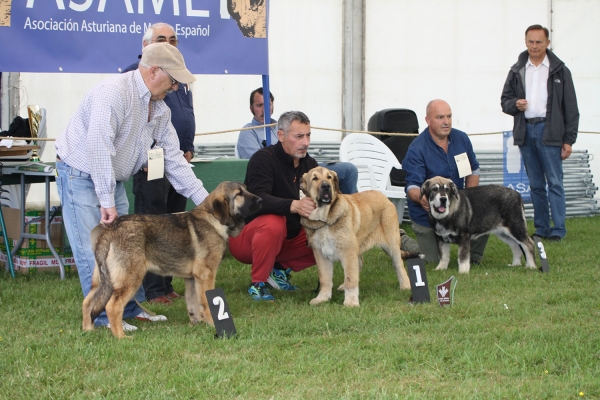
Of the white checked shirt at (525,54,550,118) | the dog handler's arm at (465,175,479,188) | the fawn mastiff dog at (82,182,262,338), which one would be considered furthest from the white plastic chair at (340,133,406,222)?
the fawn mastiff dog at (82,182,262,338)

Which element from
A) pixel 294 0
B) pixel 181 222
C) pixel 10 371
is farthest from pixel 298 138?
pixel 294 0

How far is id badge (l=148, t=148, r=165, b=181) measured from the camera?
494 cm

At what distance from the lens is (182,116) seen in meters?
6.19

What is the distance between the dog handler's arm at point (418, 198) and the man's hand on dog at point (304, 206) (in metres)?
1.87

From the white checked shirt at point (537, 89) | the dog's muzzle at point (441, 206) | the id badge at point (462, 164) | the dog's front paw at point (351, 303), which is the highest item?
the white checked shirt at point (537, 89)

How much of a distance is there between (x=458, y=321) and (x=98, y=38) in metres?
4.30

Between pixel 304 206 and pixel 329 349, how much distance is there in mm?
1536

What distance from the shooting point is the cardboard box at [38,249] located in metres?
7.12

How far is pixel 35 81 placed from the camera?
33.0ft

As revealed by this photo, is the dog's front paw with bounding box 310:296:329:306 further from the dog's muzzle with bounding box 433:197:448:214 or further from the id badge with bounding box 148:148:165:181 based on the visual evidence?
the dog's muzzle with bounding box 433:197:448:214

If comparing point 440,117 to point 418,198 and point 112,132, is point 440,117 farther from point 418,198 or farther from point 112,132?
point 112,132

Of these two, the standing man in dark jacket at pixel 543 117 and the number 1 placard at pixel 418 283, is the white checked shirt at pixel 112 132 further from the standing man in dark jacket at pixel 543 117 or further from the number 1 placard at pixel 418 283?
the standing man in dark jacket at pixel 543 117

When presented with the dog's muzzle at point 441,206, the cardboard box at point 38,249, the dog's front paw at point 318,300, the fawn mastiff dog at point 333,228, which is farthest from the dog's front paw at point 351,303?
the cardboard box at point 38,249

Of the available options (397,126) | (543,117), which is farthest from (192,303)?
(397,126)
